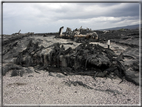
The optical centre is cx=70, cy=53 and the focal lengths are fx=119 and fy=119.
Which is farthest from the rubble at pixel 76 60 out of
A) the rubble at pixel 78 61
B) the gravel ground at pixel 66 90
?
the gravel ground at pixel 66 90

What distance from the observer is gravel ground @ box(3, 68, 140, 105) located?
14.0ft

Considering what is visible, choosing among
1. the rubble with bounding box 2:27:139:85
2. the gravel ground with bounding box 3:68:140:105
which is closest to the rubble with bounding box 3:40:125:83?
the rubble with bounding box 2:27:139:85

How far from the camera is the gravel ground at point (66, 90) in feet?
14.0

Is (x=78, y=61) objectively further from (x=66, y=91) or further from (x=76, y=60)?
(x=66, y=91)

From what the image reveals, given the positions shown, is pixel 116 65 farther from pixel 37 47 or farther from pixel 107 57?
pixel 37 47

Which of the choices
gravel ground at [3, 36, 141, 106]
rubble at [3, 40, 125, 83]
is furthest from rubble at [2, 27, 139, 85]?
gravel ground at [3, 36, 141, 106]

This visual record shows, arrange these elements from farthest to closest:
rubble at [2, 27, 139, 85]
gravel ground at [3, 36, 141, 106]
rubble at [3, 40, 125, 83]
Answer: rubble at [3, 40, 125, 83], rubble at [2, 27, 139, 85], gravel ground at [3, 36, 141, 106]

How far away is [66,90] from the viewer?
505 centimetres

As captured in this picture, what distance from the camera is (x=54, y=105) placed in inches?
158

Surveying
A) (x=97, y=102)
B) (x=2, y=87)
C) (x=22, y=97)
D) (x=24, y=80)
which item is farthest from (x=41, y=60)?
(x=97, y=102)

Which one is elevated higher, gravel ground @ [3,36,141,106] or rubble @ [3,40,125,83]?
rubble @ [3,40,125,83]

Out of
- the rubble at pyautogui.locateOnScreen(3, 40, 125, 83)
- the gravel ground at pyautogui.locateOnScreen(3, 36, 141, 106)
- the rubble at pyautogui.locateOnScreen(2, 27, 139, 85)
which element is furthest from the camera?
the rubble at pyautogui.locateOnScreen(3, 40, 125, 83)

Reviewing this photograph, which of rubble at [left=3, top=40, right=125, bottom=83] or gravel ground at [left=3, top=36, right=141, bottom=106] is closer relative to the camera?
gravel ground at [left=3, top=36, right=141, bottom=106]

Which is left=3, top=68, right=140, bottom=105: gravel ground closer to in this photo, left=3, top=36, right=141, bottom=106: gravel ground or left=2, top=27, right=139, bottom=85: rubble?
left=3, top=36, right=141, bottom=106: gravel ground
